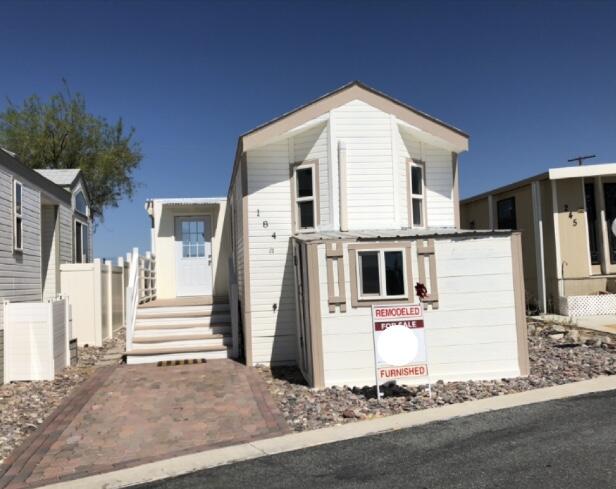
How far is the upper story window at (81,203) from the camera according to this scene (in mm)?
14502

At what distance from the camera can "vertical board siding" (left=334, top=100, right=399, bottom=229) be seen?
9562 mm

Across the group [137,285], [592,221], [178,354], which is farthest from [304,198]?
[592,221]

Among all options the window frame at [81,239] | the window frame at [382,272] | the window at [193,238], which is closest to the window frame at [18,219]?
the window frame at [81,239]

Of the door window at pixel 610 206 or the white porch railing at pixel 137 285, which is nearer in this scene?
the white porch railing at pixel 137 285

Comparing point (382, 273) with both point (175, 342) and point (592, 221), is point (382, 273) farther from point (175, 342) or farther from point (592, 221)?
point (592, 221)

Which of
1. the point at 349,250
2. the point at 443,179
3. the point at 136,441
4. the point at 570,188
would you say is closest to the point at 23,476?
the point at 136,441

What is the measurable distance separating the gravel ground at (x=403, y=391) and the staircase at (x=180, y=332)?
61.9 inches

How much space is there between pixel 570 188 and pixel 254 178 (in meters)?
9.30

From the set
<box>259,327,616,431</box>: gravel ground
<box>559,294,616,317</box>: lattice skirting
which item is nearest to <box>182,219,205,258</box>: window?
<box>259,327,616,431</box>: gravel ground

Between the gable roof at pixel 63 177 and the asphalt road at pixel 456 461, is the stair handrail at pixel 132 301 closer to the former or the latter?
the gable roof at pixel 63 177

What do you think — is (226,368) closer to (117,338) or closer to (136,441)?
(136,441)

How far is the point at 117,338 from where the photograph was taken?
44.4ft

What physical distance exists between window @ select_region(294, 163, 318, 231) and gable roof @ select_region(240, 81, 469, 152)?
0.85 meters

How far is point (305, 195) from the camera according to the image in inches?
385
